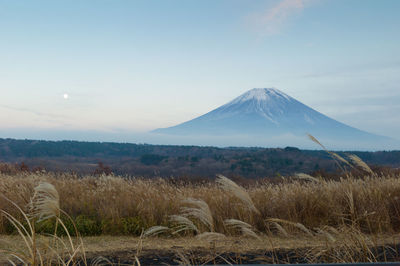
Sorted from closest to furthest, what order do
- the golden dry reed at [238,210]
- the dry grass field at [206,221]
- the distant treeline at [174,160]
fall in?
the dry grass field at [206,221], the golden dry reed at [238,210], the distant treeline at [174,160]

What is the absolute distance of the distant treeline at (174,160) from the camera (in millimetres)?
31641

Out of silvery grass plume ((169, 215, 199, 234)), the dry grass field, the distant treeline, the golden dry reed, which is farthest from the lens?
the distant treeline

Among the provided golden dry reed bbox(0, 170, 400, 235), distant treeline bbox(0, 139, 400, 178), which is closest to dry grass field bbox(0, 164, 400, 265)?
golden dry reed bbox(0, 170, 400, 235)

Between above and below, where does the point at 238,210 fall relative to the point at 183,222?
below

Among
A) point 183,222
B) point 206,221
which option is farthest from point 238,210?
point 183,222

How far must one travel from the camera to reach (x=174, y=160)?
145 ft

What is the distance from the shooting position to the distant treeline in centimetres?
3164

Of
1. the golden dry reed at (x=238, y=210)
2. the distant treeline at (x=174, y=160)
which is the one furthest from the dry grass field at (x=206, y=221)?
the distant treeline at (x=174, y=160)

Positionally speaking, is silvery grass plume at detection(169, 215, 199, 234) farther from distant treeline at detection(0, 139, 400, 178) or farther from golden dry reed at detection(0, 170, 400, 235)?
distant treeline at detection(0, 139, 400, 178)

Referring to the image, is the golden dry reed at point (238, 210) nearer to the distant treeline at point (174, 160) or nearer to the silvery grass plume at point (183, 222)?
the silvery grass plume at point (183, 222)

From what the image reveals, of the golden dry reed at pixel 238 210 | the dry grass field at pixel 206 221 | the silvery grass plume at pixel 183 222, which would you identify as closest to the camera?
the silvery grass plume at pixel 183 222

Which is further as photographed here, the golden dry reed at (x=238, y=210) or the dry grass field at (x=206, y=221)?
the golden dry reed at (x=238, y=210)

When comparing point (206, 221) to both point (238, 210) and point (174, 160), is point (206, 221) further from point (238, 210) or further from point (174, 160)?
point (174, 160)

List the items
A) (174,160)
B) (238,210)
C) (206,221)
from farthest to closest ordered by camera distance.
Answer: (174,160) < (238,210) < (206,221)
